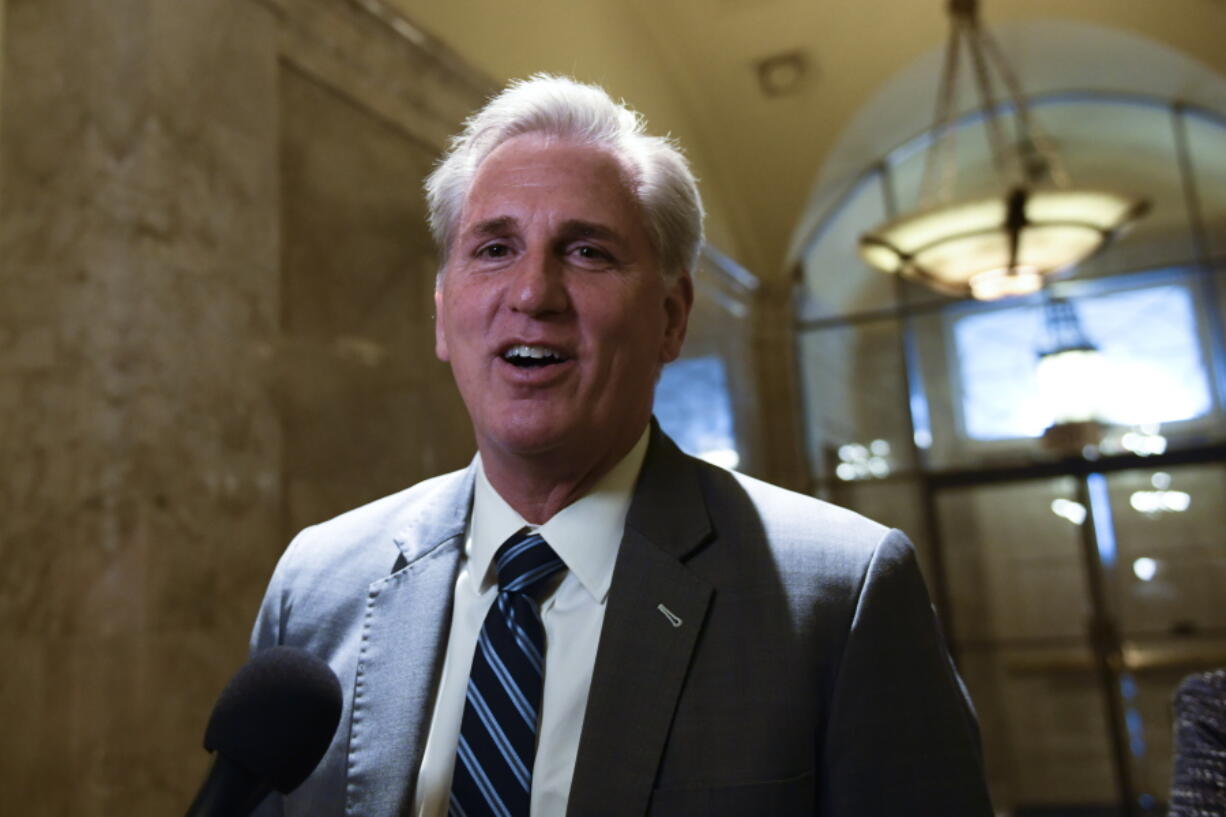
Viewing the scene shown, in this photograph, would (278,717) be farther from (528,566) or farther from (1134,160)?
(1134,160)

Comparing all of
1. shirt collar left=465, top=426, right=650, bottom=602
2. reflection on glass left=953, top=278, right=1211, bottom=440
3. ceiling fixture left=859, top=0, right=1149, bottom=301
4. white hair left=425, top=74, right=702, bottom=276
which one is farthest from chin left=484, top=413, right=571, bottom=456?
reflection on glass left=953, top=278, right=1211, bottom=440

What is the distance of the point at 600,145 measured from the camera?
158cm

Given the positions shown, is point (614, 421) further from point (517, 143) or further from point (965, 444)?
point (965, 444)

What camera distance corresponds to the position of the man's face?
1459 millimetres

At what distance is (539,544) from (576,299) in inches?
13.3

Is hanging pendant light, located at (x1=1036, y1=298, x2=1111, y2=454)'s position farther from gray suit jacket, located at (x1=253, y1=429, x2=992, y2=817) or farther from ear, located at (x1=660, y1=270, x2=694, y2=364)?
gray suit jacket, located at (x1=253, y1=429, x2=992, y2=817)

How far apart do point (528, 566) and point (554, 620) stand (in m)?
0.08

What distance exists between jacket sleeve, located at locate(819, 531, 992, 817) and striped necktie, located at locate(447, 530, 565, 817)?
370mm

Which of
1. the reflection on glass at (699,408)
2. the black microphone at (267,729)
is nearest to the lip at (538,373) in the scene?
the black microphone at (267,729)

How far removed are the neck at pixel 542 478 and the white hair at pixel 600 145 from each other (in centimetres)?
32

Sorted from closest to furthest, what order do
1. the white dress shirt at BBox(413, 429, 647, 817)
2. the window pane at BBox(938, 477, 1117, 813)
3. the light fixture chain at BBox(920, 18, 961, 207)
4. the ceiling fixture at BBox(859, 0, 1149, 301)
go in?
the white dress shirt at BBox(413, 429, 647, 817) → the ceiling fixture at BBox(859, 0, 1149, 301) → the light fixture chain at BBox(920, 18, 961, 207) → the window pane at BBox(938, 477, 1117, 813)

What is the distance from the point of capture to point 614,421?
150 centimetres

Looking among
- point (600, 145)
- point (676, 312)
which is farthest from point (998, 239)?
point (600, 145)

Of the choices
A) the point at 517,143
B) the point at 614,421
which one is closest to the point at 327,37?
the point at 517,143
